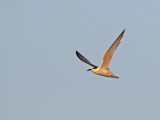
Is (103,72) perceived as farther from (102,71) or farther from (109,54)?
(109,54)

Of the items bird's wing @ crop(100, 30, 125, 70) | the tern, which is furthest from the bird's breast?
bird's wing @ crop(100, 30, 125, 70)

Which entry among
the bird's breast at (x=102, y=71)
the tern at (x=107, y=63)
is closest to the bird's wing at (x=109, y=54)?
the tern at (x=107, y=63)

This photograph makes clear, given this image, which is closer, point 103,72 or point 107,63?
point 107,63

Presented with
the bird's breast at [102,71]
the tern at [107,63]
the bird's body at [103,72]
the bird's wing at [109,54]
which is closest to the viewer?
the bird's wing at [109,54]

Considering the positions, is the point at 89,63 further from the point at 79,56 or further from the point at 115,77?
the point at 115,77

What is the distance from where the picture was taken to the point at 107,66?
29.6 m

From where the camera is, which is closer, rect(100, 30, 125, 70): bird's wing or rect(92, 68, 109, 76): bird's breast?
rect(100, 30, 125, 70): bird's wing

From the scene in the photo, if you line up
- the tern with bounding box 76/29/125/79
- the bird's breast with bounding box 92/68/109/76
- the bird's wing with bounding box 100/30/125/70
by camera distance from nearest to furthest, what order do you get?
the bird's wing with bounding box 100/30/125/70, the tern with bounding box 76/29/125/79, the bird's breast with bounding box 92/68/109/76

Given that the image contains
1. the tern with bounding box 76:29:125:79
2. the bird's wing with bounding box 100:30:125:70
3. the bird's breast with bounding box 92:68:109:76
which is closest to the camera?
the bird's wing with bounding box 100:30:125:70

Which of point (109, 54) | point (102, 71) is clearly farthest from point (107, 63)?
point (109, 54)

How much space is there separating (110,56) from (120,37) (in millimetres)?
2072

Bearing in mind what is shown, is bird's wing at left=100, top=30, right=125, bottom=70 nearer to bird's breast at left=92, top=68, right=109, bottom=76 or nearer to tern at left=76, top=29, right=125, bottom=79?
tern at left=76, top=29, right=125, bottom=79

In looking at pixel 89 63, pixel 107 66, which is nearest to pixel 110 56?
pixel 107 66

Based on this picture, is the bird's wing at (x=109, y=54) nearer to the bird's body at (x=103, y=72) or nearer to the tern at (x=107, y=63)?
the tern at (x=107, y=63)
